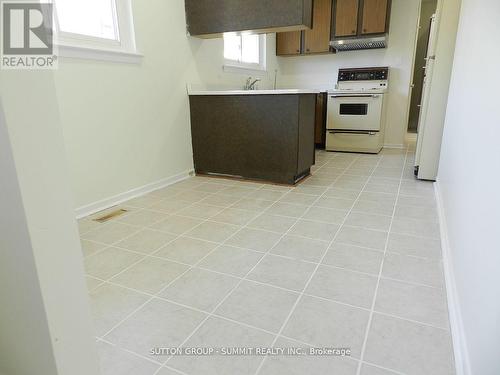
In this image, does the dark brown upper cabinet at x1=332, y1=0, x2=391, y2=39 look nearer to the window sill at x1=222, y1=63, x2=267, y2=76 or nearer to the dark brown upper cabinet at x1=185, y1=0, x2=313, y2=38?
the window sill at x1=222, y1=63, x2=267, y2=76

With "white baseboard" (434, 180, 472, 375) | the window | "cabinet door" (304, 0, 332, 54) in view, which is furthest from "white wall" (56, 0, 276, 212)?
"white baseboard" (434, 180, 472, 375)

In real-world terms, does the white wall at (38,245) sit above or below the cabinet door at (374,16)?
below

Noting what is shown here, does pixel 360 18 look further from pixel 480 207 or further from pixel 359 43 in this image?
pixel 480 207

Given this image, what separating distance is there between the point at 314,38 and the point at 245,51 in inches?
44.0

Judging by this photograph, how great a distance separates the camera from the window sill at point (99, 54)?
7.40 ft

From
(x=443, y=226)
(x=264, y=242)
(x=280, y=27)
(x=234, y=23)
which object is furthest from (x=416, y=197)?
(x=234, y=23)

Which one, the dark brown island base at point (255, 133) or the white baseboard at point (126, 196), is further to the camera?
the dark brown island base at point (255, 133)

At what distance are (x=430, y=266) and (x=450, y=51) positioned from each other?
2145 millimetres

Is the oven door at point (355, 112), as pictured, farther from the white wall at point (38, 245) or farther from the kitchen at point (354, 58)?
the white wall at point (38, 245)

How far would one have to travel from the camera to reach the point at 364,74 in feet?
16.3

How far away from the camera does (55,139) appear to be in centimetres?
71

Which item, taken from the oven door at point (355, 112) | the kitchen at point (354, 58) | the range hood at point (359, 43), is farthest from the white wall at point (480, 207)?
the range hood at point (359, 43)

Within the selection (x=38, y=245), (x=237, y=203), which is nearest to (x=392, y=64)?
(x=237, y=203)

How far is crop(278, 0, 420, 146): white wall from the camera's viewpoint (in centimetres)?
475
